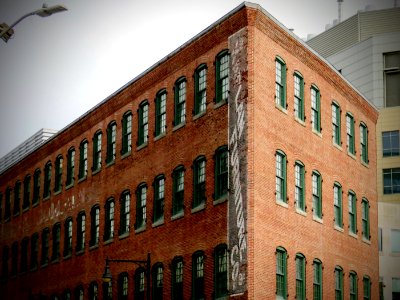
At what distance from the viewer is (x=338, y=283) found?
36.6 meters

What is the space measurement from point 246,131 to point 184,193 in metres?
4.72

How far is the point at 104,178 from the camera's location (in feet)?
136

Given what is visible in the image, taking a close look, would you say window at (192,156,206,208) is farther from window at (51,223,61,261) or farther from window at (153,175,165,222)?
window at (51,223,61,261)

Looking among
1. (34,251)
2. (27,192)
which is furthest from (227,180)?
(27,192)

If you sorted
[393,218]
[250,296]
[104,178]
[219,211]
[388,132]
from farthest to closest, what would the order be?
[388,132]
[393,218]
[104,178]
[219,211]
[250,296]

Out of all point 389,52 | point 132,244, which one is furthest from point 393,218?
point 132,244

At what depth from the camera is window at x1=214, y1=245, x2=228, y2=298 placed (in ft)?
101

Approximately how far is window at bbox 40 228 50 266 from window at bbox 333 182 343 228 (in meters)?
18.1

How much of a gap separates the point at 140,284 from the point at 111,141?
8367 millimetres

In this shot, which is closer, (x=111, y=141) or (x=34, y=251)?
(x=111, y=141)

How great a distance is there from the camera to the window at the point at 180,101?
116 feet

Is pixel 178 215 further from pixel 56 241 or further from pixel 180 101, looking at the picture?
pixel 56 241

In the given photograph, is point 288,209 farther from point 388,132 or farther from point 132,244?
point 388,132

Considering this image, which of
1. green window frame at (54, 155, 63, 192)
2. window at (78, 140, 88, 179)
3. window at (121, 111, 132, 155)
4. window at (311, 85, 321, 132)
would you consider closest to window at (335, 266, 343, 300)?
window at (311, 85, 321, 132)
